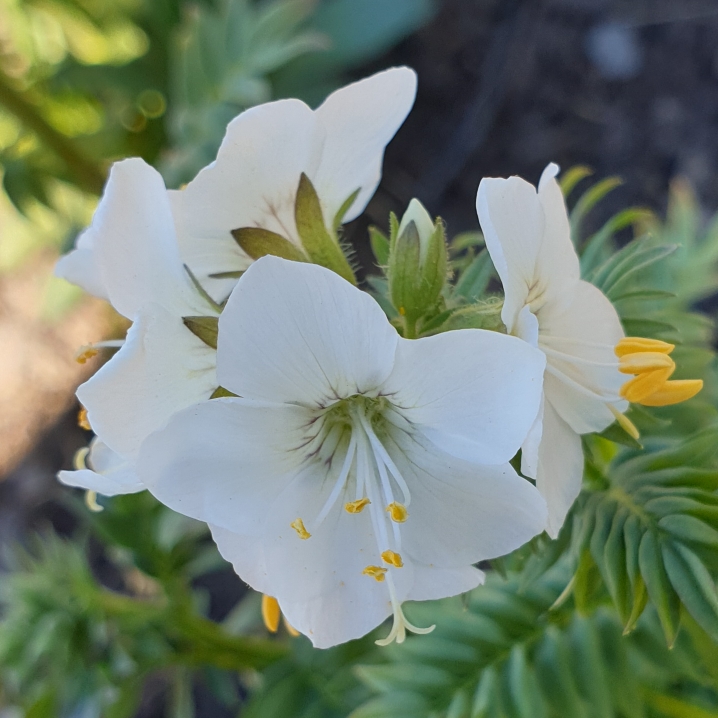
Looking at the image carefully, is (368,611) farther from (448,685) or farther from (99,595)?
(99,595)

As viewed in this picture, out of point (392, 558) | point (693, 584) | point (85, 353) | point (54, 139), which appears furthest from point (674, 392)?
point (54, 139)

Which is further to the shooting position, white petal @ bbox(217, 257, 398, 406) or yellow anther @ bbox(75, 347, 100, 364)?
yellow anther @ bbox(75, 347, 100, 364)

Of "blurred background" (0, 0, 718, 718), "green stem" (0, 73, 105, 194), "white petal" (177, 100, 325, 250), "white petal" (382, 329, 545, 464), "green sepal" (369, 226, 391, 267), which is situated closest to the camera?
"white petal" (382, 329, 545, 464)

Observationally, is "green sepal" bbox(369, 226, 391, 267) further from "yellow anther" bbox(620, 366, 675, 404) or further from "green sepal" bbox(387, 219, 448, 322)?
"yellow anther" bbox(620, 366, 675, 404)

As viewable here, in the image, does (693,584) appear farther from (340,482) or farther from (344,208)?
(344,208)

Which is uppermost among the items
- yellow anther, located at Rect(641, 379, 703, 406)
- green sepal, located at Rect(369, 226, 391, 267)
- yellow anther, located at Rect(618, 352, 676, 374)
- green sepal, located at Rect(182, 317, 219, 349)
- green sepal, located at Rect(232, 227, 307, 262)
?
green sepal, located at Rect(232, 227, 307, 262)

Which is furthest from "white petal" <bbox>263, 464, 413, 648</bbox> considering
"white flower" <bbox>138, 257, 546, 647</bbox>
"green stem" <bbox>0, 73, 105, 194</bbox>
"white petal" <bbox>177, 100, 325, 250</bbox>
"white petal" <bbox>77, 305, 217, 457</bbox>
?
"green stem" <bbox>0, 73, 105, 194</bbox>
